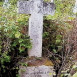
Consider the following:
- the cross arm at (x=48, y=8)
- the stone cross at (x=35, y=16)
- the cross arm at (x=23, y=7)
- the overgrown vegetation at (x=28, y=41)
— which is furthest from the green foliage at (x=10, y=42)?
the cross arm at (x=48, y=8)

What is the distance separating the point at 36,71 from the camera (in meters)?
3.09

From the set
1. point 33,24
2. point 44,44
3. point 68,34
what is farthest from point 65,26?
point 33,24

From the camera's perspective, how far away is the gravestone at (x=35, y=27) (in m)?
3.08

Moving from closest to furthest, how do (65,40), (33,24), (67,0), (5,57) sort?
(5,57) → (33,24) → (65,40) → (67,0)

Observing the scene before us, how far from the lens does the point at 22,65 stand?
9.99 feet

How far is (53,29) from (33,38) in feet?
2.41

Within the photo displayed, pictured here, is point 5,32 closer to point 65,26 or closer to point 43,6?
point 43,6

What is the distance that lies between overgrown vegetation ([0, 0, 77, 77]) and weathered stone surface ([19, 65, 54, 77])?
212mm

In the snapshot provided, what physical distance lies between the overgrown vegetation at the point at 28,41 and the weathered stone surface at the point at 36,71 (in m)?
0.21

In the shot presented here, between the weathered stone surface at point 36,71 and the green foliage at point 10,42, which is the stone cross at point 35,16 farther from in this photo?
the weathered stone surface at point 36,71

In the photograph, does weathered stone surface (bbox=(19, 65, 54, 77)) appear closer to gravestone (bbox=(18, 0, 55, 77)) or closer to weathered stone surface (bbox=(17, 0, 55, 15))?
gravestone (bbox=(18, 0, 55, 77))

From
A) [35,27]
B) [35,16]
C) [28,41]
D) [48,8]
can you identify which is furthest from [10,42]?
[48,8]

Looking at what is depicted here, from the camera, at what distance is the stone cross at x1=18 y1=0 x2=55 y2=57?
3.20m

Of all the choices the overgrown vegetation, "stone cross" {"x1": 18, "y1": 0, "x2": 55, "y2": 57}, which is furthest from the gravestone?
the overgrown vegetation
